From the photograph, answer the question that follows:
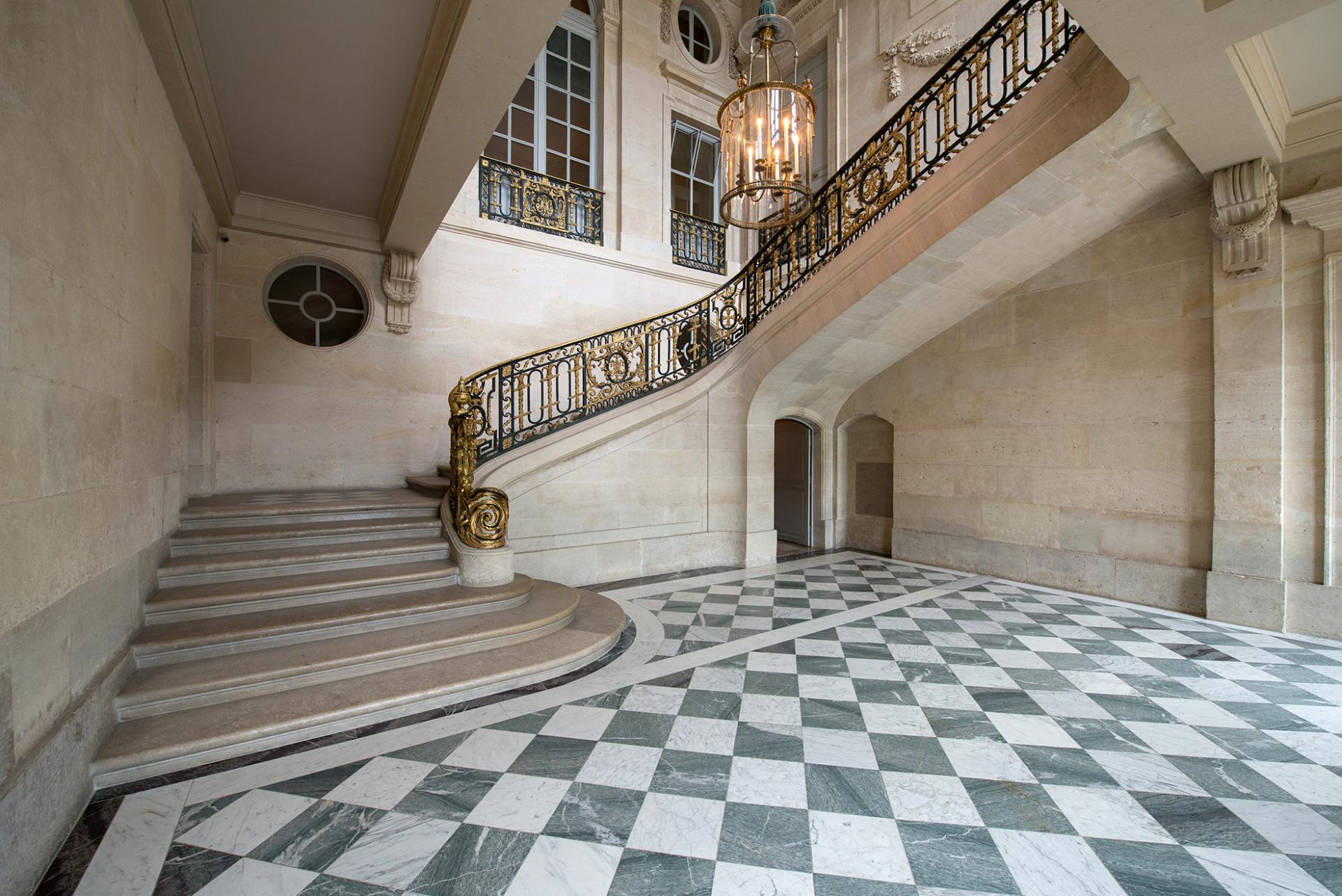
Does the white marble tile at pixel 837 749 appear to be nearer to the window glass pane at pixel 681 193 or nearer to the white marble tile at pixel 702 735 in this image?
the white marble tile at pixel 702 735

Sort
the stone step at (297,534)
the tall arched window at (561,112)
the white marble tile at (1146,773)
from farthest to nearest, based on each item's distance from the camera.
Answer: the tall arched window at (561,112) → the stone step at (297,534) → the white marble tile at (1146,773)

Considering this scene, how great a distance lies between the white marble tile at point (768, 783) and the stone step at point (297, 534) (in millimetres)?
3095

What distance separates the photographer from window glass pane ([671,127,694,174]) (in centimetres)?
902

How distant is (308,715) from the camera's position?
2.49m

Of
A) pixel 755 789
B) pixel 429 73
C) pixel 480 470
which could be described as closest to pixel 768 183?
pixel 429 73

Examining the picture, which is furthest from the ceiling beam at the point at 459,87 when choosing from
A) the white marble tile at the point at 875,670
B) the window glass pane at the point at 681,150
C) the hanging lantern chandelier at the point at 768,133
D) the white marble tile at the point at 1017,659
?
the window glass pane at the point at 681,150

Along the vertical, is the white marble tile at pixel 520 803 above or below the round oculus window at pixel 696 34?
below

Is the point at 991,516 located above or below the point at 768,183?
below

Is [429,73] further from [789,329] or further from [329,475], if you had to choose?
[329,475]

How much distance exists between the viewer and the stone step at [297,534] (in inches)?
141

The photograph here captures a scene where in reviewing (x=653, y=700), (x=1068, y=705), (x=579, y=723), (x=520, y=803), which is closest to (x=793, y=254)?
(x=1068, y=705)

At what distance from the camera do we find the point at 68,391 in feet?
6.38

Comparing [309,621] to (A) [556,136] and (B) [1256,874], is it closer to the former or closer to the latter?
(B) [1256,874]

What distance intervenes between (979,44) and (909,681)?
463 cm
